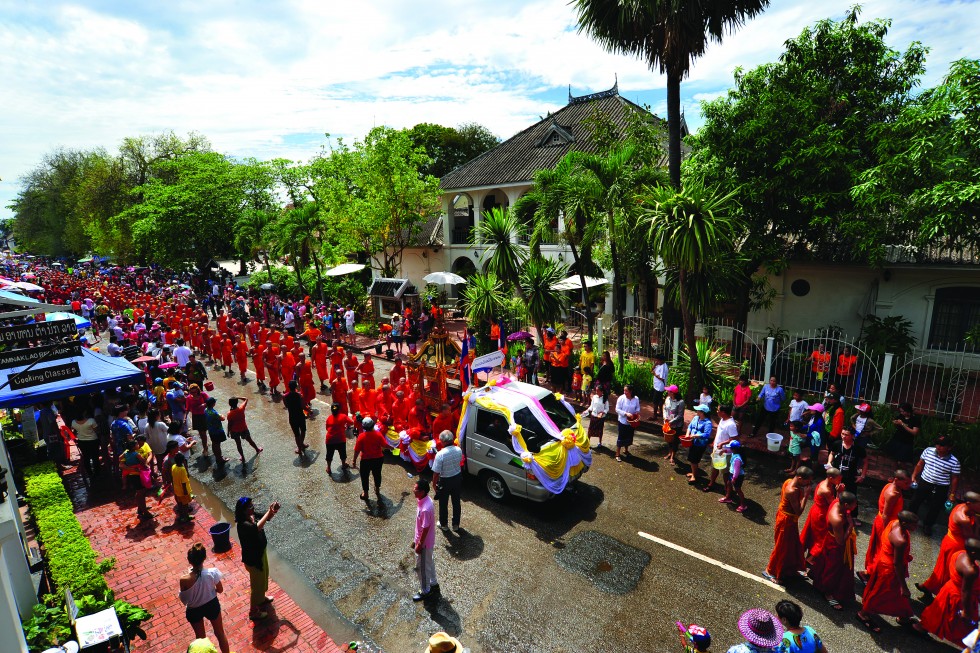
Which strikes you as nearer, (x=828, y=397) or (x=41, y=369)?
(x=41, y=369)

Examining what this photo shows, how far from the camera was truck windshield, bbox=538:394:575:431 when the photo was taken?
28.7 ft

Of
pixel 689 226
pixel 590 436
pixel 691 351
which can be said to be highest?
pixel 689 226

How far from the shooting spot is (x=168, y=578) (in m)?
6.95

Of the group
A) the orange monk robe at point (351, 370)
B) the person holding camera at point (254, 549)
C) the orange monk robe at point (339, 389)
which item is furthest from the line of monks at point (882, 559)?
the orange monk robe at point (351, 370)

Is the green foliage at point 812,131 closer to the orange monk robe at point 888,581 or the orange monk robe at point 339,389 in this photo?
the orange monk robe at point 888,581

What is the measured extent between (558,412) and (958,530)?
5.17m

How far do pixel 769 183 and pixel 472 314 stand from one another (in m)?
8.94

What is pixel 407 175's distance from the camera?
2278cm

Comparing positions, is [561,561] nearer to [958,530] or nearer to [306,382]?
[958,530]

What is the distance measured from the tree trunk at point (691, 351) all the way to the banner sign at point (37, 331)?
440 inches

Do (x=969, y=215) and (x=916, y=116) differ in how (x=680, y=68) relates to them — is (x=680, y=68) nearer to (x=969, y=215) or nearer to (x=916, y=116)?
(x=916, y=116)

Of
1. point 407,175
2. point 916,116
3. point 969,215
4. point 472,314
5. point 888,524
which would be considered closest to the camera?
point 888,524

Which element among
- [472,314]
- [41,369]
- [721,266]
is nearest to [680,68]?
[721,266]

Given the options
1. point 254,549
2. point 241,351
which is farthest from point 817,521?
point 241,351
